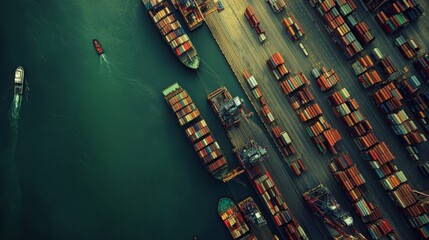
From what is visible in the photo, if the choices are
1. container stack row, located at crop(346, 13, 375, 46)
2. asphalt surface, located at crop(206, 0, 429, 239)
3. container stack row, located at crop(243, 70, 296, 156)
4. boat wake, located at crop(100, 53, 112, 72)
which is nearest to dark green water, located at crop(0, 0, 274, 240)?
boat wake, located at crop(100, 53, 112, 72)

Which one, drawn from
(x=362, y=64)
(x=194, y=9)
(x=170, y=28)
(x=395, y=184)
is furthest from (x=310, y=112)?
(x=170, y=28)

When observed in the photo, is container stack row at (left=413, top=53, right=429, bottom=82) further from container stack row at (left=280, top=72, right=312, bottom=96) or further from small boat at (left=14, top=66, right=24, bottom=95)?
small boat at (left=14, top=66, right=24, bottom=95)

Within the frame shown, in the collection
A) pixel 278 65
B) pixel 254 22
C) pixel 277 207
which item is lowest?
pixel 277 207

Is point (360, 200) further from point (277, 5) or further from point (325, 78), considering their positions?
point (277, 5)

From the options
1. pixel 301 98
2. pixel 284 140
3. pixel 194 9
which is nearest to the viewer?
pixel 284 140

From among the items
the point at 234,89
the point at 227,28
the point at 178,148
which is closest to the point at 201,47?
the point at 227,28

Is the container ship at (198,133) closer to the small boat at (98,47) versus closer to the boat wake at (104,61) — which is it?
the boat wake at (104,61)

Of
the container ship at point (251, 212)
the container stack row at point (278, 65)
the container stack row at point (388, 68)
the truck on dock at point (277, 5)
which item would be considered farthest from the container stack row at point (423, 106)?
the container ship at point (251, 212)
